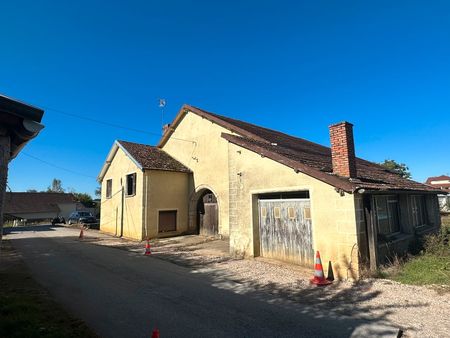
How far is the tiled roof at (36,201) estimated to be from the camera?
163 feet

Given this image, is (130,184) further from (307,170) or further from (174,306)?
(174,306)

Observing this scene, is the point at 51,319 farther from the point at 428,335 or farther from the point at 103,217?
the point at 103,217

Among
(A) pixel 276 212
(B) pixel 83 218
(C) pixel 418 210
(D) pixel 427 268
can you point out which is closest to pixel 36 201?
(B) pixel 83 218

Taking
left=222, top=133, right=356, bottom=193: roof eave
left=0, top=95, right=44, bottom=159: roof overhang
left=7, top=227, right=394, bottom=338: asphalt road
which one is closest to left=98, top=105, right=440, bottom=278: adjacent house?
left=222, top=133, right=356, bottom=193: roof eave

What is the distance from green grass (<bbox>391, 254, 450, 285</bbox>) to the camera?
7422mm

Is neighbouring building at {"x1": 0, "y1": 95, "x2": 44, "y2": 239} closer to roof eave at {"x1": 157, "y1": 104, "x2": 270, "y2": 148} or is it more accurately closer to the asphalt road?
the asphalt road

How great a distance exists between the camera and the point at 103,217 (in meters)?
22.8

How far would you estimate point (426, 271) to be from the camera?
815 centimetres

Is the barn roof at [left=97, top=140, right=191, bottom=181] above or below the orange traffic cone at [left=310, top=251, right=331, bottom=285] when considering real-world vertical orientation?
above

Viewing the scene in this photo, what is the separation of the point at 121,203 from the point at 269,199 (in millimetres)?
12791

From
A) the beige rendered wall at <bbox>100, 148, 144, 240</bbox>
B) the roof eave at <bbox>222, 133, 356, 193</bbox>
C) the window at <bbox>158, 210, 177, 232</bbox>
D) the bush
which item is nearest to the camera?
the roof eave at <bbox>222, 133, 356, 193</bbox>

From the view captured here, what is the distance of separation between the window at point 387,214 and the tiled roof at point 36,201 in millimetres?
55963

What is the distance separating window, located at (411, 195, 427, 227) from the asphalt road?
9.84 meters

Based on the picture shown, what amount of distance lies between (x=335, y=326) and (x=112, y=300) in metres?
4.56
